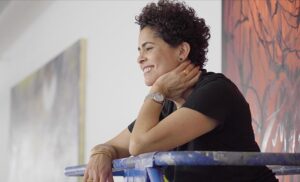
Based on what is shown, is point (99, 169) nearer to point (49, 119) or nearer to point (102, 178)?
point (102, 178)

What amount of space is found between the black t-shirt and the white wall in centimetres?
96

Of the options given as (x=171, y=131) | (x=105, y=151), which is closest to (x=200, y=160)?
(x=171, y=131)

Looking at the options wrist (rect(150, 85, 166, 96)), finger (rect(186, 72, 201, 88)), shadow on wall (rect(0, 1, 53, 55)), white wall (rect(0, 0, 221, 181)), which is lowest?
wrist (rect(150, 85, 166, 96))

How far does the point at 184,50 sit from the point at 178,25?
0.23ft

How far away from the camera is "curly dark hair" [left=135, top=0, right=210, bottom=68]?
62.2 inches

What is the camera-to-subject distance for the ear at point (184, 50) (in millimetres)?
1591

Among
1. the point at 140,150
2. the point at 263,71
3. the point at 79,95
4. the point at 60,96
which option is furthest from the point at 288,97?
the point at 60,96

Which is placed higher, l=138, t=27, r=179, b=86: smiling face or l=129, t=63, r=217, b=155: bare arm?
l=138, t=27, r=179, b=86: smiling face

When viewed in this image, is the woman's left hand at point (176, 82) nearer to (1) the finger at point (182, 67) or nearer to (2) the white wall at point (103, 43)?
(1) the finger at point (182, 67)

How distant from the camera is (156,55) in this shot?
158 centimetres

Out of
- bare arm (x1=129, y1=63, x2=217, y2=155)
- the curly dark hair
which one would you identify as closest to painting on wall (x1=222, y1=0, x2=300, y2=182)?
the curly dark hair

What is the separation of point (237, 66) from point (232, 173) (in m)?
0.93

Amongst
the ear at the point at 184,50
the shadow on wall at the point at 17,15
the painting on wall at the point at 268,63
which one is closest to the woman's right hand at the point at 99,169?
the ear at the point at 184,50

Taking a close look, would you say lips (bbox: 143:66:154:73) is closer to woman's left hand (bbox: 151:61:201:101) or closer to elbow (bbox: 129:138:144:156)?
woman's left hand (bbox: 151:61:201:101)
